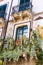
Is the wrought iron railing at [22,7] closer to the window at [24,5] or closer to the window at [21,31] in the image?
the window at [24,5]

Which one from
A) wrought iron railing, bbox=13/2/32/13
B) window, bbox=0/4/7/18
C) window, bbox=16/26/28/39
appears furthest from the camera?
window, bbox=0/4/7/18

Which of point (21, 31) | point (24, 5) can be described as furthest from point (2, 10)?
point (21, 31)

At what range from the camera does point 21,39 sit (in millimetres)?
12414

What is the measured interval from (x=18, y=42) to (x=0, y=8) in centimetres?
377

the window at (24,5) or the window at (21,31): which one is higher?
the window at (24,5)

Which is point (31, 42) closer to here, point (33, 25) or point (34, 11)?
point (33, 25)

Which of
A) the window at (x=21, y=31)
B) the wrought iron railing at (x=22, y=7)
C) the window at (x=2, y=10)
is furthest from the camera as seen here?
the window at (x=2, y=10)

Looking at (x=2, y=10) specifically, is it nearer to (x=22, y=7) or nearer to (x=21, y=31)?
(x=22, y=7)

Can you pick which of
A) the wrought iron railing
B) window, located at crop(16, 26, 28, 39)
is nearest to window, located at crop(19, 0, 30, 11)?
the wrought iron railing

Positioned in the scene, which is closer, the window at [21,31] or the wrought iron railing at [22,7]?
the window at [21,31]

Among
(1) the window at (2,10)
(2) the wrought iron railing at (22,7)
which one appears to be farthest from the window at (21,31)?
(1) the window at (2,10)

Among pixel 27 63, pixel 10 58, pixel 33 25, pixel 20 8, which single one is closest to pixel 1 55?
pixel 10 58

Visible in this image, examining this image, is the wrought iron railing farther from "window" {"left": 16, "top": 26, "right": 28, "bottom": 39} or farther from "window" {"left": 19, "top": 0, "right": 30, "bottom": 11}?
"window" {"left": 16, "top": 26, "right": 28, "bottom": 39}

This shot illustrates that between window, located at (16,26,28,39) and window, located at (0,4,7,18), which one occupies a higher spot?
window, located at (0,4,7,18)
